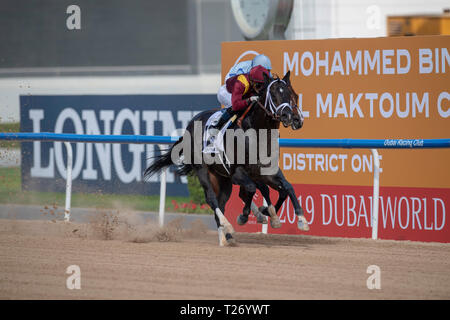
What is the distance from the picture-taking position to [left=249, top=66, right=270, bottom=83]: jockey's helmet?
701cm

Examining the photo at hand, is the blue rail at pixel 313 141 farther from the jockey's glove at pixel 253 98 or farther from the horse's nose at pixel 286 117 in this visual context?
the horse's nose at pixel 286 117

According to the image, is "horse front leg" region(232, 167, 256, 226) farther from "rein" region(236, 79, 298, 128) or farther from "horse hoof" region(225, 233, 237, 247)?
"rein" region(236, 79, 298, 128)

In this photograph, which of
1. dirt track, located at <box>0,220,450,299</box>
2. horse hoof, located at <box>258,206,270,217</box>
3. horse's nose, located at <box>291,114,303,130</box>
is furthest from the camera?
horse hoof, located at <box>258,206,270,217</box>

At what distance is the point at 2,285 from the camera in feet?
18.1

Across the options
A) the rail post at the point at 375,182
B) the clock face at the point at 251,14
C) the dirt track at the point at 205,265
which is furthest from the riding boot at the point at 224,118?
the clock face at the point at 251,14

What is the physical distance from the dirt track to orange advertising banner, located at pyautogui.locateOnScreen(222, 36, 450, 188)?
67cm

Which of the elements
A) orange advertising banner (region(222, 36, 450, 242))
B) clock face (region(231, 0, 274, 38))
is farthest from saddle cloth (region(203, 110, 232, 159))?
clock face (region(231, 0, 274, 38))

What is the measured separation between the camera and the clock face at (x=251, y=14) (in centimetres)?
1205

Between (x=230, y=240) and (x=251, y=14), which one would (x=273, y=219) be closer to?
(x=230, y=240)

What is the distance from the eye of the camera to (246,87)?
23.1 feet

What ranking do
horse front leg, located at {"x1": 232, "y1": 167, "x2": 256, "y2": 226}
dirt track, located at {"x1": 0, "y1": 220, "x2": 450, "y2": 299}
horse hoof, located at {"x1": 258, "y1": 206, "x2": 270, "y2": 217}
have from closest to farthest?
dirt track, located at {"x1": 0, "y1": 220, "x2": 450, "y2": 299} → horse front leg, located at {"x1": 232, "y1": 167, "x2": 256, "y2": 226} → horse hoof, located at {"x1": 258, "y1": 206, "x2": 270, "y2": 217}

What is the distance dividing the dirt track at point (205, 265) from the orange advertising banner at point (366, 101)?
671mm

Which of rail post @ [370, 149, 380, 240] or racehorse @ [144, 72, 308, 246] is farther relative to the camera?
rail post @ [370, 149, 380, 240]

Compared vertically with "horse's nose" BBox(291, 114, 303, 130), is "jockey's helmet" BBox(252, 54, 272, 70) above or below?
above
